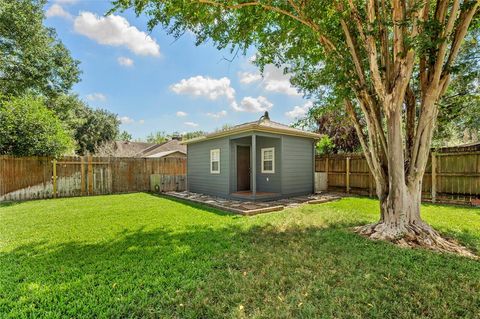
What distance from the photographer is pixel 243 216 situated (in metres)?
6.43

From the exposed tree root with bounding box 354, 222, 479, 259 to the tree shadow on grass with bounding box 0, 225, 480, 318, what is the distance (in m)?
0.42

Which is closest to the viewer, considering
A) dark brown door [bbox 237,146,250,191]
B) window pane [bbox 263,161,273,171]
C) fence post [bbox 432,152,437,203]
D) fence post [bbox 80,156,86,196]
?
fence post [bbox 432,152,437,203]

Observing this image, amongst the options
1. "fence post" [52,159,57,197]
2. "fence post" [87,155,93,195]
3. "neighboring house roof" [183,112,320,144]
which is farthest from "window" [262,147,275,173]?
"fence post" [52,159,57,197]

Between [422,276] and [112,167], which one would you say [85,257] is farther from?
[112,167]

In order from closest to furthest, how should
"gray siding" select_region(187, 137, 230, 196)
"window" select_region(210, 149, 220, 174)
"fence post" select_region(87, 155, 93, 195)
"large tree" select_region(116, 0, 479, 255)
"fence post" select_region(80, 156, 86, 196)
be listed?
"large tree" select_region(116, 0, 479, 255) < "gray siding" select_region(187, 137, 230, 196) < "window" select_region(210, 149, 220, 174) < "fence post" select_region(80, 156, 86, 196) < "fence post" select_region(87, 155, 93, 195)

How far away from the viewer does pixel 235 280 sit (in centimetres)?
289

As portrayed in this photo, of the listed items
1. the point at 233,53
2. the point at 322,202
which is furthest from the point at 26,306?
the point at 322,202

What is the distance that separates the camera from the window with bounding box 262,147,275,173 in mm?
9641

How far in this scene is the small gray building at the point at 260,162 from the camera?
9.05 m

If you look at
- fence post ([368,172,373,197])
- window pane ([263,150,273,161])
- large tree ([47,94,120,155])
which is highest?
large tree ([47,94,120,155])

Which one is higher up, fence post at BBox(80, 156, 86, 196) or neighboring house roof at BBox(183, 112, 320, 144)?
neighboring house roof at BBox(183, 112, 320, 144)

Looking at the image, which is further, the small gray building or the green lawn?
the small gray building

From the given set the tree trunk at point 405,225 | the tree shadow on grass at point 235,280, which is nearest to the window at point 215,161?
the tree shadow on grass at point 235,280

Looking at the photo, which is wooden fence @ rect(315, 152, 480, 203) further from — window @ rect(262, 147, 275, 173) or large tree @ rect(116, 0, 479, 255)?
large tree @ rect(116, 0, 479, 255)
